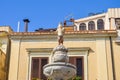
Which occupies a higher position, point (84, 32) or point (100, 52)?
point (84, 32)

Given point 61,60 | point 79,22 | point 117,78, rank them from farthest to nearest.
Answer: point 79,22, point 117,78, point 61,60

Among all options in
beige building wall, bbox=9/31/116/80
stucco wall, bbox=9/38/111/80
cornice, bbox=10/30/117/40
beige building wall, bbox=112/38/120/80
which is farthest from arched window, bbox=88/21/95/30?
beige building wall, bbox=112/38/120/80

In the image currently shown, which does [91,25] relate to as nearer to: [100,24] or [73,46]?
[100,24]

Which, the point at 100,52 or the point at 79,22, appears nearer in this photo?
the point at 100,52

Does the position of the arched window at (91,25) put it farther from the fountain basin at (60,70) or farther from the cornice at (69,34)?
the fountain basin at (60,70)

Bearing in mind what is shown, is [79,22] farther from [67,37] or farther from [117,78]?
[117,78]

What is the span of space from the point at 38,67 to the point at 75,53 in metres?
2.82

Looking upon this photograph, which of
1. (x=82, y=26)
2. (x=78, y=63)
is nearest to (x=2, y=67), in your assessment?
(x=78, y=63)

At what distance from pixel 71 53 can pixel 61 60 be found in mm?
7965

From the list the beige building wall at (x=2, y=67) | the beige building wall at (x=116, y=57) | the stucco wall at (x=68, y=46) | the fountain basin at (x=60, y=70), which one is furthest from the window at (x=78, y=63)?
the fountain basin at (x=60, y=70)

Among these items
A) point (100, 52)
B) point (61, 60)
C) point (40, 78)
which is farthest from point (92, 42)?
point (61, 60)

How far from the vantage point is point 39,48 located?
77.4 feet

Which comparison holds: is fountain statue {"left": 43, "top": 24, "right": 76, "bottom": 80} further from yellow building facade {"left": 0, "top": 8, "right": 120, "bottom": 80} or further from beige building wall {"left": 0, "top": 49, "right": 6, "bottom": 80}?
beige building wall {"left": 0, "top": 49, "right": 6, "bottom": 80}

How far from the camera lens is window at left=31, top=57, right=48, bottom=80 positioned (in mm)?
22812
